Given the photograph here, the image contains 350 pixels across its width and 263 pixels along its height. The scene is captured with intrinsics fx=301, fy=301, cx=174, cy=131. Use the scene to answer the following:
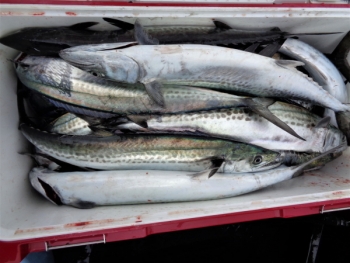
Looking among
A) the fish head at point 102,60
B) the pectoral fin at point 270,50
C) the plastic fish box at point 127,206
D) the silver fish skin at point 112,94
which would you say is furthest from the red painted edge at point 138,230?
the pectoral fin at point 270,50

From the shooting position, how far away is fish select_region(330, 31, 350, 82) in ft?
6.28

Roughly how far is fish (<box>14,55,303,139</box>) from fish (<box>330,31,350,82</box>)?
727 mm

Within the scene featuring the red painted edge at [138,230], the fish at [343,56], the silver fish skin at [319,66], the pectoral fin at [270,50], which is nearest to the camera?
the red painted edge at [138,230]

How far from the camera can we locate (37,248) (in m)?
1.32

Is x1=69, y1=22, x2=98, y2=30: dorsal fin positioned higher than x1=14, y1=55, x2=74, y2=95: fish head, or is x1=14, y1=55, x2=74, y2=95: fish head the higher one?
x1=69, y1=22, x2=98, y2=30: dorsal fin

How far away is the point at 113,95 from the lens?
1.55 m

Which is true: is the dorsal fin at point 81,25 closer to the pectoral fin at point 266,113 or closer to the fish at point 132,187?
the fish at point 132,187

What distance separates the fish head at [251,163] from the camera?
1.67 meters

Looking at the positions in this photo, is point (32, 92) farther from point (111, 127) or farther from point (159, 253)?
point (159, 253)

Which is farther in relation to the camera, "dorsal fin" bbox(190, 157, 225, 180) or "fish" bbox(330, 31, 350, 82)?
"fish" bbox(330, 31, 350, 82)

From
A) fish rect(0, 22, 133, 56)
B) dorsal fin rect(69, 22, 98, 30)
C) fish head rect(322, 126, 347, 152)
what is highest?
dorsal fin rect(69, 22, 98, 30)

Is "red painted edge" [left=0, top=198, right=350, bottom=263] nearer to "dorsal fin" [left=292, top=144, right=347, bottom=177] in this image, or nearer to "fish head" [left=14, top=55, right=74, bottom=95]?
"dorsal fin" [left=292, top=144, right=347, bottom=177]

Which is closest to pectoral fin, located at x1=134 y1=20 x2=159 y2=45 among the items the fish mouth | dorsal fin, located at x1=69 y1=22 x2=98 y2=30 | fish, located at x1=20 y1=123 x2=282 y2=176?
dorsal fin, located at x1=69 y1=22 x2=98 y2=30

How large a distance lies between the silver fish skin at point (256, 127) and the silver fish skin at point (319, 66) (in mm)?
201
